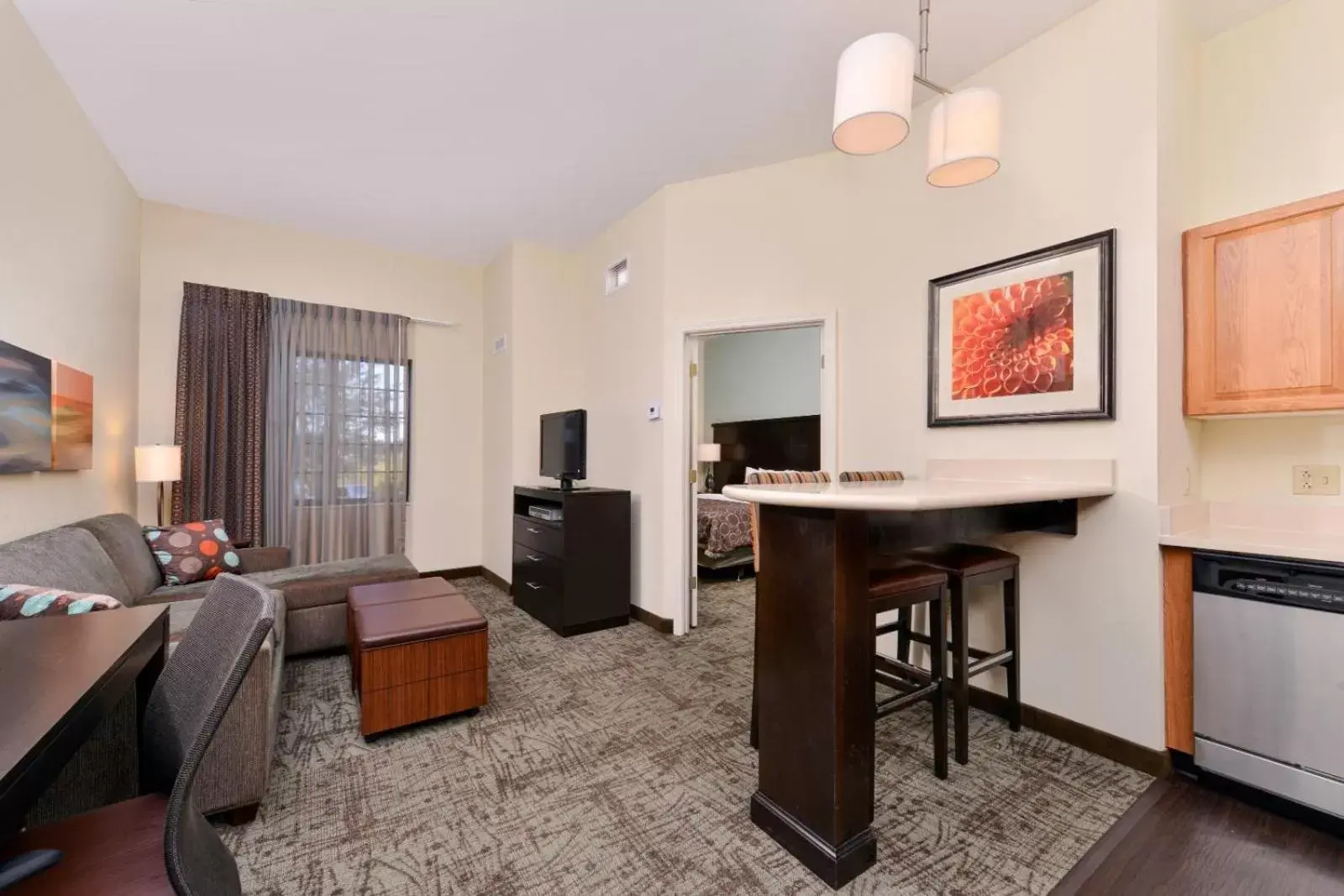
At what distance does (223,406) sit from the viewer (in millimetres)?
3898

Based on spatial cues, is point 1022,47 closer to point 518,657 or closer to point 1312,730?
point 1312,730

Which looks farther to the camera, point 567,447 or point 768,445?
point 768,445

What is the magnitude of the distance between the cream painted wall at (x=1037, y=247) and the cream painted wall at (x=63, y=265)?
3340 mm

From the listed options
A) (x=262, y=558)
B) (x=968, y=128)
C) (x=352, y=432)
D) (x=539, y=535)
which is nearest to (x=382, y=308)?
(x=352, y=432)

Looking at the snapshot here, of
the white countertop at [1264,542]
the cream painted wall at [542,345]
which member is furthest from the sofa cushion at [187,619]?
the white countertop at [1264,542]

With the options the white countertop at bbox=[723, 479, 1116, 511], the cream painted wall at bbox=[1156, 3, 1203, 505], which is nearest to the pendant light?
the cream painted wall at bbox=[1156, 3, 1203, 505]

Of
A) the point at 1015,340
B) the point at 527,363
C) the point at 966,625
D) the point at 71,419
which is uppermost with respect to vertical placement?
the point at 527,363

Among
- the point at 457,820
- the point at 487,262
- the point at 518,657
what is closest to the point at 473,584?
the point at 518,657

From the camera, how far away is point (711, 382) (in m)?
7.41

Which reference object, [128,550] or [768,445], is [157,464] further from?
[768,445]

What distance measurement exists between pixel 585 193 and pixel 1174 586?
3.70 metres

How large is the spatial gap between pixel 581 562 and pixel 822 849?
232cm

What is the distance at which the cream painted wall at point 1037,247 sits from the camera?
6.61 ft

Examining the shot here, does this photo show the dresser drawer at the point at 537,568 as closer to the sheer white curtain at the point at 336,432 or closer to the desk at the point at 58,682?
the sheer white curtain at the point at 336,432
